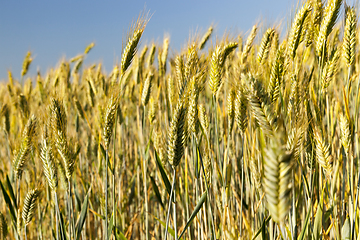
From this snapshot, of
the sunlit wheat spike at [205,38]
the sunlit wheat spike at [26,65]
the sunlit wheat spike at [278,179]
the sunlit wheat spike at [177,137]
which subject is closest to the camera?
the sunlit wheat spike at [278,179]

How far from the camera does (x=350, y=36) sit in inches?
43.7

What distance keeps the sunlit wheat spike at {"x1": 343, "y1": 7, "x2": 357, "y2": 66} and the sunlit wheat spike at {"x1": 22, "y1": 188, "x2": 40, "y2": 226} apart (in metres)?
1.32

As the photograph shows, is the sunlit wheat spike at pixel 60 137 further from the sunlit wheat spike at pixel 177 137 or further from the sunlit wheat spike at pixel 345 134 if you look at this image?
the sunlit wheat spike at pixel 345 134

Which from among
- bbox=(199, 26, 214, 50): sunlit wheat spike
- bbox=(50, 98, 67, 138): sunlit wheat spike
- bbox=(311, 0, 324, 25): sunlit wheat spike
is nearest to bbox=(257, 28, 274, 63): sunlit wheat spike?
bbox=(311, 0, 324, 25): sunlit wheat spike

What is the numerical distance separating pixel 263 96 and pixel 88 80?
181 centimetres

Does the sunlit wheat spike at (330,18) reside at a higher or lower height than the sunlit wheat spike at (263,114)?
higher

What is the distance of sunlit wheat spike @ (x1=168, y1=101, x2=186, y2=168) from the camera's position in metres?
0.79

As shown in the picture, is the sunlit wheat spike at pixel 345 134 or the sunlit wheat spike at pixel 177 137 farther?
the sunlit wheat spike at pixel 345 134

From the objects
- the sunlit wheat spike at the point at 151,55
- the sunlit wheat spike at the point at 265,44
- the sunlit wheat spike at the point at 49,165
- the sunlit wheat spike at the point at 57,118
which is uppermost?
the sunlit wheat spike at the point at 151,55

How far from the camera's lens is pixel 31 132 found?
1.14 m

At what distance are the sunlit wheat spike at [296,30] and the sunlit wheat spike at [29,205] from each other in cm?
110

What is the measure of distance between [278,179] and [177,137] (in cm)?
40

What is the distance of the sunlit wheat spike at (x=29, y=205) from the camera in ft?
3.34

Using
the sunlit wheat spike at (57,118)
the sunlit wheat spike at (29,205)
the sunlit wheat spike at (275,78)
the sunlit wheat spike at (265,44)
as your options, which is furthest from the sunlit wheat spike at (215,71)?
the sunlit wheat spike at (29,205)
